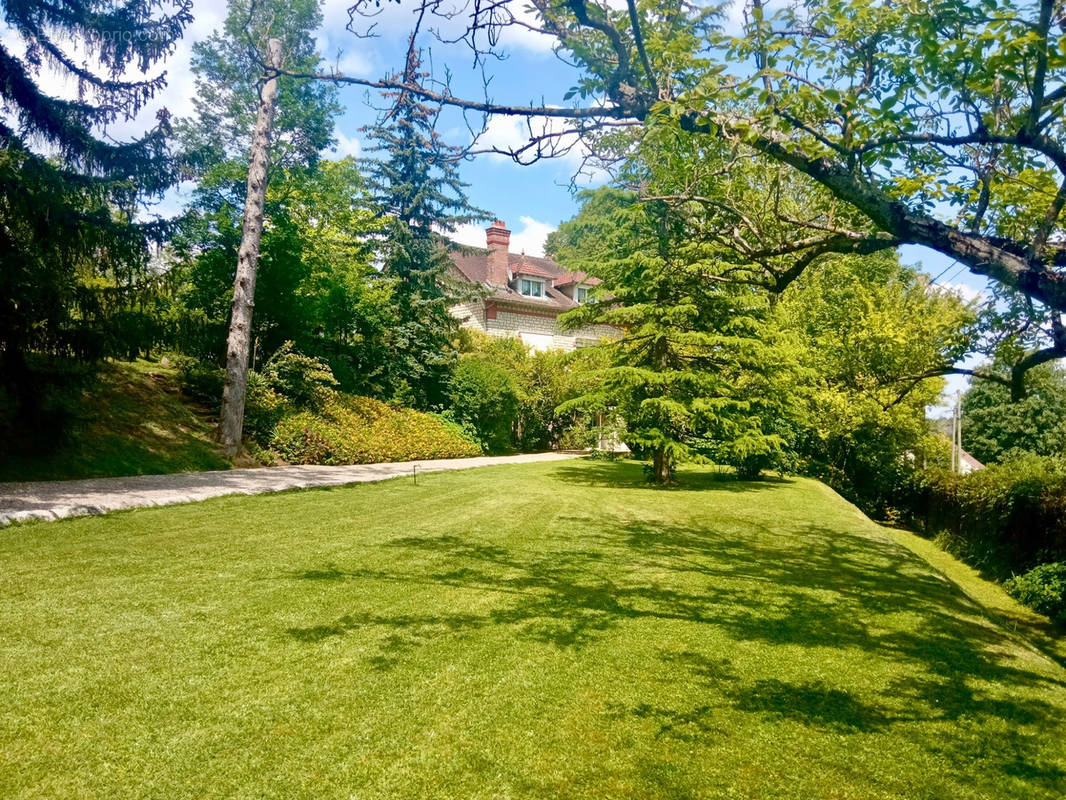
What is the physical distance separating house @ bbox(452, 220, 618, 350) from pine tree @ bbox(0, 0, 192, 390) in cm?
1976

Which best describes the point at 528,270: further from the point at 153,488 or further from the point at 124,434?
the point at 153,488

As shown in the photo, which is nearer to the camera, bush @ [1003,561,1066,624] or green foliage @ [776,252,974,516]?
bush @ [1003,561,1066,624]

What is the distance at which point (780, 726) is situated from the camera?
3.17m

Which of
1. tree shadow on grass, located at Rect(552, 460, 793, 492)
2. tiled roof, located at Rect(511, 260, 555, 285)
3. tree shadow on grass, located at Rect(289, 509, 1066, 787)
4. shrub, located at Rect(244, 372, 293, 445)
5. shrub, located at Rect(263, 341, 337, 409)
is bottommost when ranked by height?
tree shadow on grass, located at Rect(552, 460, 793, 492)

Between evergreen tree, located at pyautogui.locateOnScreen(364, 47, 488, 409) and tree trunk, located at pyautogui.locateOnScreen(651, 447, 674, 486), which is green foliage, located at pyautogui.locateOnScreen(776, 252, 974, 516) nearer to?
tree trunk, located at pyautogui.locateOnScreen(651, 447, 674, 486)

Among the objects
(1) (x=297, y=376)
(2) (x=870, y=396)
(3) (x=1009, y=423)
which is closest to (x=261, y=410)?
(1) (x=297, y=376)

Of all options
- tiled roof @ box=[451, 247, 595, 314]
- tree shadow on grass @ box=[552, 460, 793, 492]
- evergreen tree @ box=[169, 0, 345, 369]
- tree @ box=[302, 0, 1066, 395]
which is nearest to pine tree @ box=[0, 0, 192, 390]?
evergreen tree @ box=[169, 0, 345, 369]

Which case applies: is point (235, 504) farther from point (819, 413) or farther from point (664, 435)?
point (819, 413)

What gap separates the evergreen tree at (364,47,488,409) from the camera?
2164 centimetres

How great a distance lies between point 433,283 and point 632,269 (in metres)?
10.4

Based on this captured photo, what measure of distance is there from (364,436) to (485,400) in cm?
590

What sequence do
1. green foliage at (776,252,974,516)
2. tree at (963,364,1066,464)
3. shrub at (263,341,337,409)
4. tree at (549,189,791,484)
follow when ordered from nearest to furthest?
tree at (549,189,791,484)
shrub at (263,341,337,409)
green foliage at (776,252,974,516)
tree at (963,364,1066,464)

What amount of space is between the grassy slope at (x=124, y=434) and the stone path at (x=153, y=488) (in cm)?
54

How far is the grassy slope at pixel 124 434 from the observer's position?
1031 centimetres
